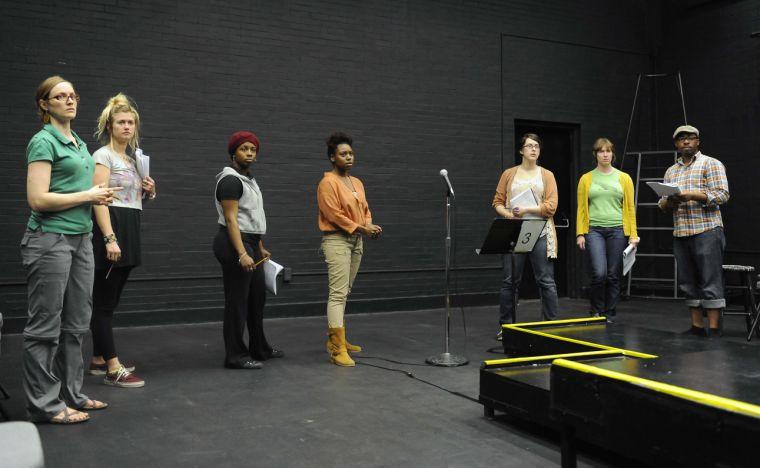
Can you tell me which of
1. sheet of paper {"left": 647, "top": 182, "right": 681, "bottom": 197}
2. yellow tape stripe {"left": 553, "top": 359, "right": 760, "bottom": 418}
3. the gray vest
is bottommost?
yellow tape stripe {"left": 553, "top": 359, "right": 760, "bottom": 418}

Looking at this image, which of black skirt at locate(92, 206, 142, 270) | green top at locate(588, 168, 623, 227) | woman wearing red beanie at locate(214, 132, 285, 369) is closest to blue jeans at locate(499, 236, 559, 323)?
green top at locate(588, 168, 623, 227)

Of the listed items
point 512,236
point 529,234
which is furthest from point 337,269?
point 529,234

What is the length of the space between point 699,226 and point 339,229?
8.92 ft

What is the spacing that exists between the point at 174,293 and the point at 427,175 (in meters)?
2.92

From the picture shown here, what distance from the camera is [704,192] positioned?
15.8ft

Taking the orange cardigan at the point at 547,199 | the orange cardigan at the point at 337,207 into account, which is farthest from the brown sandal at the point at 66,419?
the orange cardigan at the point at 547,199

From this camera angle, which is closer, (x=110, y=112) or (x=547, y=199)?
(x=110, y=112)

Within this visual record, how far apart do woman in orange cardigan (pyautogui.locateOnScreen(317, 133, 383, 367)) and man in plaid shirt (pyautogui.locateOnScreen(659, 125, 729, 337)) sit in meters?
2.42

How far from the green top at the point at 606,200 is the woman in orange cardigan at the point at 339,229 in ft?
7.02

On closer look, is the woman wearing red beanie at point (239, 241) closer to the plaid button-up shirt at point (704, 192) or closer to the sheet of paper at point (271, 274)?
the sheet of paper at point (271, 274)

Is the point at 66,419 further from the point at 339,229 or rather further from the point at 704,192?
the point at 704,192

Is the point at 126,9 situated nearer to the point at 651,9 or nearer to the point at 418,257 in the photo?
the point at 418,257

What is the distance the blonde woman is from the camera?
3566 mm

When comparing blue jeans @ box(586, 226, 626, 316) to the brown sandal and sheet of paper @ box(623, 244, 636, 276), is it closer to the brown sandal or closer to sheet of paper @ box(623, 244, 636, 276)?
sheet of paper @ box(623, 244, 636, 276)
